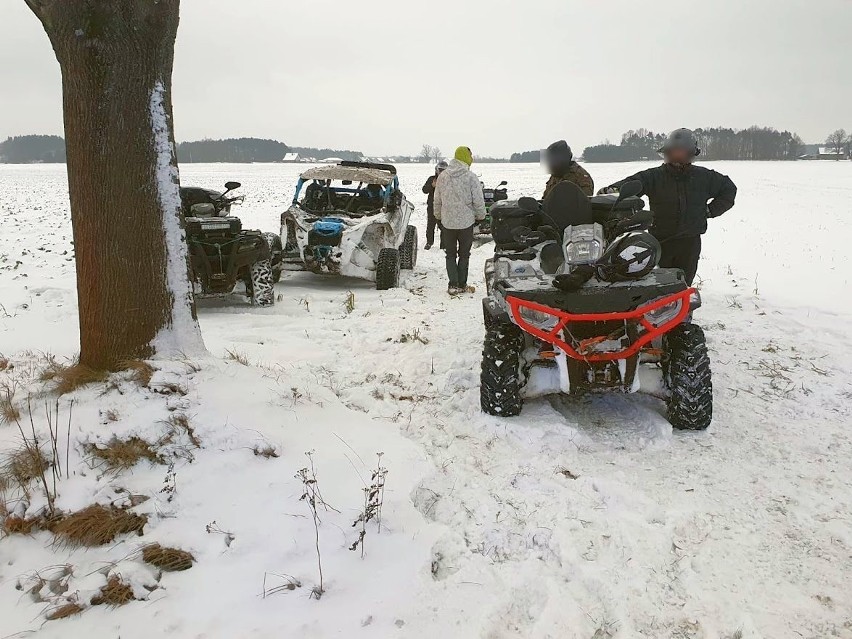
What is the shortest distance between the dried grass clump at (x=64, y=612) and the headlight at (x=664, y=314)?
3.06 meters

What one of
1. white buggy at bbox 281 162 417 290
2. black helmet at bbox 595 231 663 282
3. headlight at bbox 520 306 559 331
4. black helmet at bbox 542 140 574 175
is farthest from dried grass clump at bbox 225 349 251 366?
white buggy at bbox 281 162 417 290

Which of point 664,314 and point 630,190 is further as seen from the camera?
point 630,190

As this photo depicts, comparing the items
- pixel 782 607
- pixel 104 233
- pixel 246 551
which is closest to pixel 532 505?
pixel 782 607

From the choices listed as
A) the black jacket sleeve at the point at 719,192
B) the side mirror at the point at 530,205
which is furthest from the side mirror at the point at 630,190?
the black jacket sleeve at the point at 719,192

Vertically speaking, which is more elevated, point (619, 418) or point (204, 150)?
point (204, 150)

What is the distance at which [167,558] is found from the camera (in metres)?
2.48

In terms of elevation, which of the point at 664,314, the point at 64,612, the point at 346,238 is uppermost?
the point at 346,238

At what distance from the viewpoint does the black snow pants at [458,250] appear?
792cm

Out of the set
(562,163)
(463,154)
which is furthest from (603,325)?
(463,154)

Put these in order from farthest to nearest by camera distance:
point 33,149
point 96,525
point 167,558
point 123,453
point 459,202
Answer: point 33,149, point 459,202, point 123,453, point 96,525, point 167,558

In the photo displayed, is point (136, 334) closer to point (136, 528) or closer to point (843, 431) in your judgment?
point (136, 528)

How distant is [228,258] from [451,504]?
488 centimetres

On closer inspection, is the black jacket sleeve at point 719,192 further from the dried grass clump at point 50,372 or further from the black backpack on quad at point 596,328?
the dried grass clump at point 50,372

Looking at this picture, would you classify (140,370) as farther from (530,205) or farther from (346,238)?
(346,238)
